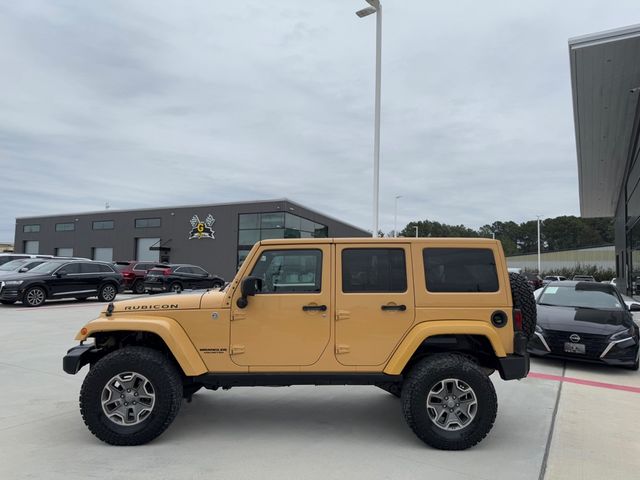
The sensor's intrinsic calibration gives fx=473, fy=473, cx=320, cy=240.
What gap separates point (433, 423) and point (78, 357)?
326cm

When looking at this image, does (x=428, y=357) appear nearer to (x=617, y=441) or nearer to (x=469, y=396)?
(x=469, y=396)

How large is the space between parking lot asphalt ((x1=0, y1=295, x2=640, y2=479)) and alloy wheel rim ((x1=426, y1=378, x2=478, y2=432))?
0.26 metres

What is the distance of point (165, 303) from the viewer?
438cm

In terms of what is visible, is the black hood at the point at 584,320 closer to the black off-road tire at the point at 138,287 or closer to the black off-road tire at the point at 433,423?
the black off-road tire at the point at 433,423

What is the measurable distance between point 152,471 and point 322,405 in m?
2.22

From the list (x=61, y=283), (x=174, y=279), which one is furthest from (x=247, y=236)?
(x=61, y=283)

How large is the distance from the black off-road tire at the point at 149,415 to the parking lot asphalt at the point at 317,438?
12cm

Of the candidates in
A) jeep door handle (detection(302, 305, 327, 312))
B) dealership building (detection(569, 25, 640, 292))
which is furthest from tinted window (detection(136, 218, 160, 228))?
jeep door handle (detection(302, 305, 327, 312))

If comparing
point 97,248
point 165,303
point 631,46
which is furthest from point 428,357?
point 97,248

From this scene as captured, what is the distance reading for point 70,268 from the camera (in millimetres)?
16922

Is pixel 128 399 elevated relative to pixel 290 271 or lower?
lower

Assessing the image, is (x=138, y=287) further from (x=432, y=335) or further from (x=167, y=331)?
(x=432, y=335)

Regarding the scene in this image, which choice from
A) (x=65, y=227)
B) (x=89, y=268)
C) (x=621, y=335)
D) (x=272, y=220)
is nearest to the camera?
(x=621, y=335)

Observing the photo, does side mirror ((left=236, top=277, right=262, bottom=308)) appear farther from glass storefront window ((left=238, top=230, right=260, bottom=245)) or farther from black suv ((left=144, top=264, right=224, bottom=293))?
glass storefront window ((left=238, top=230, right=260, bottom=245))
